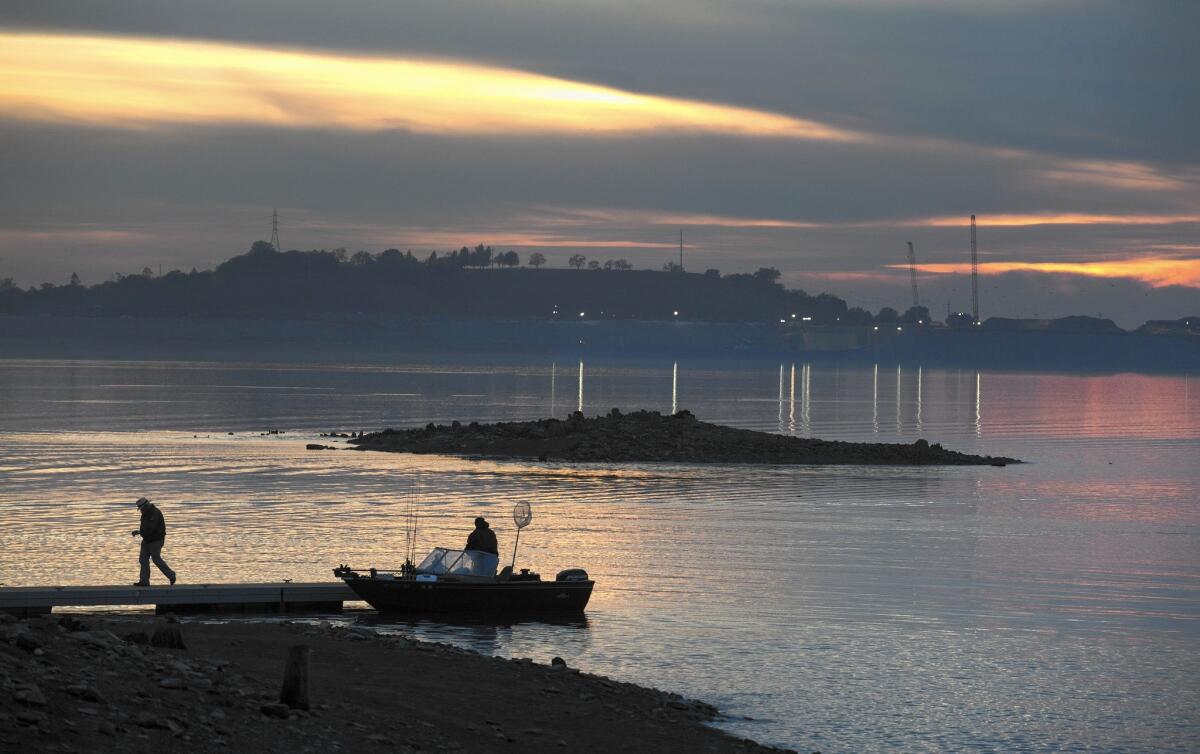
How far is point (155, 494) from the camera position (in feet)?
164

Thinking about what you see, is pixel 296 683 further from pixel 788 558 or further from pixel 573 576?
pixel 788 558

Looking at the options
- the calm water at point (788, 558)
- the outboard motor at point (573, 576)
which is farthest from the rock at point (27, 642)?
the outboard motor at point (573, 576)

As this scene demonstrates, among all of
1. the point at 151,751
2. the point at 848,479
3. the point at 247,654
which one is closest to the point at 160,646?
the point at 247,654

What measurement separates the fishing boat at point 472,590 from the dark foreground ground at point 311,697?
10.4ft

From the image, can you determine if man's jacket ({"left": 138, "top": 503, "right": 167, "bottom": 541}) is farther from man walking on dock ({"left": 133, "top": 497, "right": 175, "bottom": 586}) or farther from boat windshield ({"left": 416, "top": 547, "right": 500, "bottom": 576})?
boat windshield ({"left": 416, "top": 547, "right": 500, "bottom": 576})

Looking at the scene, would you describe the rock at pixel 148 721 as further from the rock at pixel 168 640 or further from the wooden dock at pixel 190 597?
the wooden dock at pixel 190 597

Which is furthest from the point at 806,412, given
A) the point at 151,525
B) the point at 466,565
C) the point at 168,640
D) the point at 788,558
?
the point at 168,640

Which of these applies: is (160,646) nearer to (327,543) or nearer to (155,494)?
(327,543)

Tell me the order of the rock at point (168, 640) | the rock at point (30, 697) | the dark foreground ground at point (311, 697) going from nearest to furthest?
the rock at point (30, 697), the dark foreground ground at point (311, 697), the rock at point (168, 640)

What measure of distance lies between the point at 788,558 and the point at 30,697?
24887 mm

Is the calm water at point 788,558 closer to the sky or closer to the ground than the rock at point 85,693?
closer to the ground

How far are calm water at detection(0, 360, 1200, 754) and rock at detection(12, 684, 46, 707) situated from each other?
946 cm

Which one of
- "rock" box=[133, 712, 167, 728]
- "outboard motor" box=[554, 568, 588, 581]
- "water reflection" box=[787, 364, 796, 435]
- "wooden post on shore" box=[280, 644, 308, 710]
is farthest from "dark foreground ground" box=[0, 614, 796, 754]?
"water reflection" box=[787, 364, 796, 435]

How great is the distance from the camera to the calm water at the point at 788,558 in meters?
22.5
